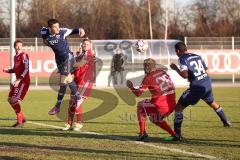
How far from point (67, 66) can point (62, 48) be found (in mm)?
489

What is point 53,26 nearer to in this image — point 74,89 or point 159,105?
point 74,89

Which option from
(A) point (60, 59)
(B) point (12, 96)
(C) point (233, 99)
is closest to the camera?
(A) point (60, 59)

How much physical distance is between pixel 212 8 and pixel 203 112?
52364 mm

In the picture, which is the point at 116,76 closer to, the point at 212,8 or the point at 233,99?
the point at 233,99

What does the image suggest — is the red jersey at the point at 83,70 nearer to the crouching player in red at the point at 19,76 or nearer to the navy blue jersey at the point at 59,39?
the navy blue jersey at the point at 59,39

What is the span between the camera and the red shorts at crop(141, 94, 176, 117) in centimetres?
997

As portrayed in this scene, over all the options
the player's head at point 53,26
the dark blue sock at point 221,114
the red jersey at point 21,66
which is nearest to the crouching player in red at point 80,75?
the player's head at point 53,26

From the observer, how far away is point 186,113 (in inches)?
611

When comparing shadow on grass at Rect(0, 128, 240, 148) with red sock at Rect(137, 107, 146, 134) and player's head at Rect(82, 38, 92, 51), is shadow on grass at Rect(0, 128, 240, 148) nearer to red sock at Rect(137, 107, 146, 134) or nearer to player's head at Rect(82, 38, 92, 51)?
red sock at Rect(137, 107, 146, 134)

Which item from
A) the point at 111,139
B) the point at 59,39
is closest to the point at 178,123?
the point at 111,139

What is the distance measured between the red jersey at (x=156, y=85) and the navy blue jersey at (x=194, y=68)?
0.37 m

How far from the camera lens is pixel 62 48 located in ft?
37.6

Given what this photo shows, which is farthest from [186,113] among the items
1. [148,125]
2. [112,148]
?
[112,148]

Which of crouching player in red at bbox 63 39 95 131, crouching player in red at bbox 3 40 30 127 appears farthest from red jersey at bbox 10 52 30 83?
crouching player in red at bbox 63 39 95 131
